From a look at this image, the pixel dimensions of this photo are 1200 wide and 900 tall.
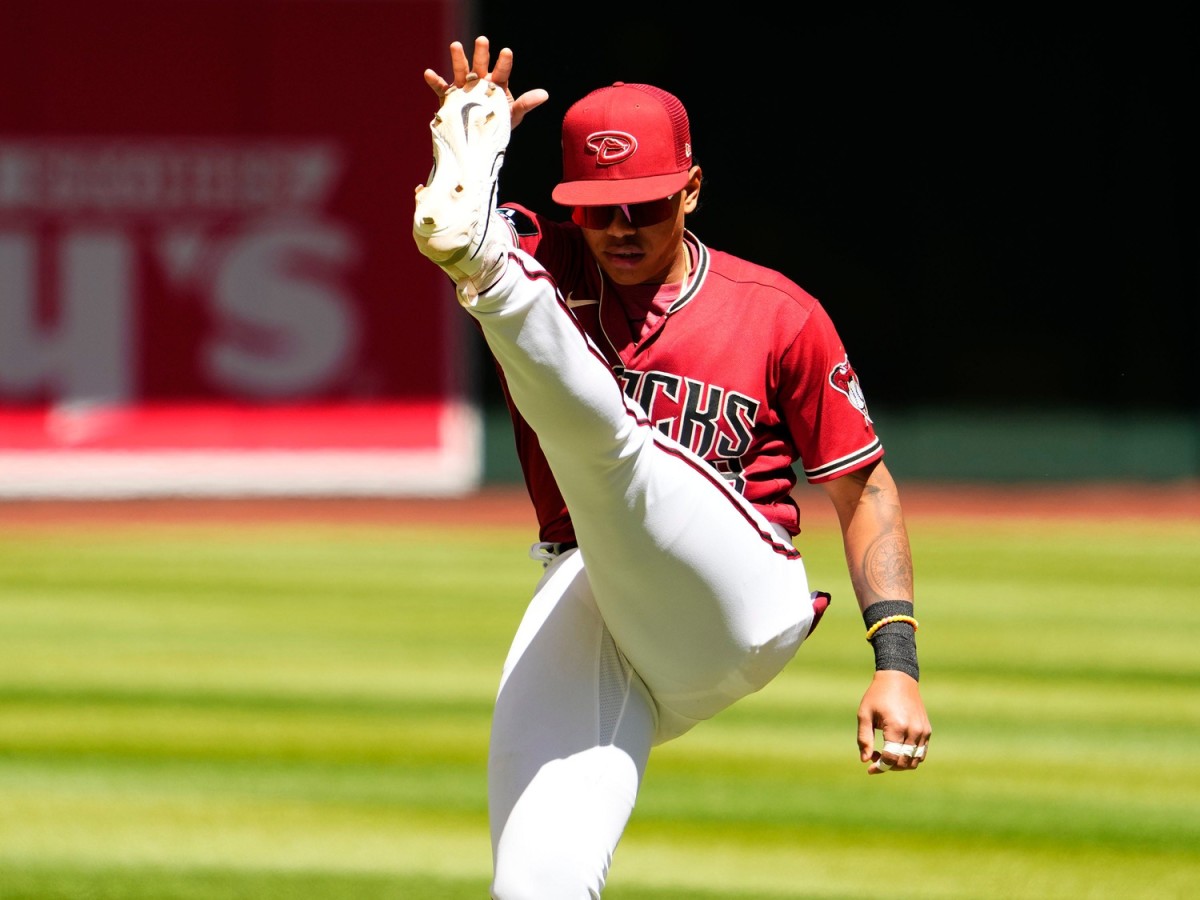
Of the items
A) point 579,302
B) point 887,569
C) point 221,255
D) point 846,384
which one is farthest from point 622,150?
point 221,255

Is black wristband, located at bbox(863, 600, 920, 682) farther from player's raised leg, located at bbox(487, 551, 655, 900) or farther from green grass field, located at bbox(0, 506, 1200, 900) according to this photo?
green grass field, located at bbox(0, 506, 1200, 900)

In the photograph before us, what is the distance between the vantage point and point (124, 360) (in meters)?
16.0

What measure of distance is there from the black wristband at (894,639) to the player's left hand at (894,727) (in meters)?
0.07

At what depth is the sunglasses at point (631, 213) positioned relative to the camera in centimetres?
347

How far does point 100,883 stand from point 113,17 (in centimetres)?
1224

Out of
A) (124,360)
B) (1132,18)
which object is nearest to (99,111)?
(124,360)

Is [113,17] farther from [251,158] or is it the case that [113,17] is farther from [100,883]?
[100,883]

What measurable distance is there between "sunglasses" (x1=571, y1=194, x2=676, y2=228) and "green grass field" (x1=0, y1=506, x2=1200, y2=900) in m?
2.20

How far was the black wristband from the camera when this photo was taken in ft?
11.6

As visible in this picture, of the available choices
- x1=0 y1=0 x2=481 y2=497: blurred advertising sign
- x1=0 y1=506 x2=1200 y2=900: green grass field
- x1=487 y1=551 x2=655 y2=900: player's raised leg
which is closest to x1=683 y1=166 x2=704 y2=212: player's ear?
x1=487 y1=551 x2=655 y2=900: player's raised leg

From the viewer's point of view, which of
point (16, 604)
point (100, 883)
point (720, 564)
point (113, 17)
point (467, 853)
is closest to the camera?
point (720, 564)

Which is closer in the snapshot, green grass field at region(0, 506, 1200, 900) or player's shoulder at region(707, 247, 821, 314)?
player's shoulder at region(707, 247, 821, 314)

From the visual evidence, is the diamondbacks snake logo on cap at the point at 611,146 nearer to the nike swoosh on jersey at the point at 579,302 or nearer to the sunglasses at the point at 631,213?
the sunglasses at the point at 631,213

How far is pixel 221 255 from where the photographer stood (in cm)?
1600
